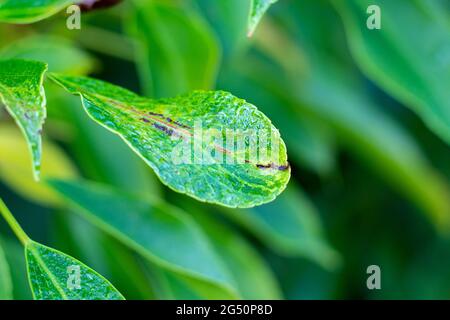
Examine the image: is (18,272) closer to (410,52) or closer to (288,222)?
(288,222)

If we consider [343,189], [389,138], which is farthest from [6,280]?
[343,189]

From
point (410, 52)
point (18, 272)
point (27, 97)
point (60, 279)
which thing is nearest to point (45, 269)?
point (60, 279)

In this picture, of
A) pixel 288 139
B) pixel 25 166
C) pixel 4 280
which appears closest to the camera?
pixel 4 280

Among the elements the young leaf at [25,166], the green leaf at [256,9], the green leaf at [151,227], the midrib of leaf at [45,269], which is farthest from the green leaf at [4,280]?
the young leaf at [25,166]

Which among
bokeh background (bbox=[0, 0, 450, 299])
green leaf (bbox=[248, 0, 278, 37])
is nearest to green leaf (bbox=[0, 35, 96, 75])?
bokeh background (bbox=[0, 0, 450, 299])

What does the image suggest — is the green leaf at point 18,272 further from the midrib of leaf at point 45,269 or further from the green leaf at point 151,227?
the midrib of leaf at point 45,269
